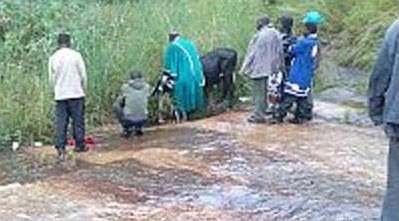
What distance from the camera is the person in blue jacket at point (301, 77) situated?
13961 millimetres

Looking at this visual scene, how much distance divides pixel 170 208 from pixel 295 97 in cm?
531

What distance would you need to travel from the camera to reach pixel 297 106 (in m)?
14.5

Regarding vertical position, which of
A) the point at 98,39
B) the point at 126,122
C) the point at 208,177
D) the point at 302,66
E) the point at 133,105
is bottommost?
the point at 208,177

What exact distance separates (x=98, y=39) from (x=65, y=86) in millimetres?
3271

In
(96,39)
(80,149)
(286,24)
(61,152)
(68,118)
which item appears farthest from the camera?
(96,39)

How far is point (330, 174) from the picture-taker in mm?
11055

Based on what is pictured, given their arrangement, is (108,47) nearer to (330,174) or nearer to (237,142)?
(237,142)

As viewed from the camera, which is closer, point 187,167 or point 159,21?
point 187,167

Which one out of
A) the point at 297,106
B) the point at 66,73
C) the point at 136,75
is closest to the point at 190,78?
the point at 136,75

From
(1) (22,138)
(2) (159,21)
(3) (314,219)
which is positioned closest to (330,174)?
(3) (314,219)

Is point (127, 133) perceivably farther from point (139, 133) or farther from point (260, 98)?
point (260, 98)

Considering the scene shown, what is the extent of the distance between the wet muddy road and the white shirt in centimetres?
84

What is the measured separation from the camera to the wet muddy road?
30.8 feet

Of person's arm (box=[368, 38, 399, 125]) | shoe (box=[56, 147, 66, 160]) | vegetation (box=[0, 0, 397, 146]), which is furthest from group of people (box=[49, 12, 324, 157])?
person's arm (box=[368, 38, 399, 125])
